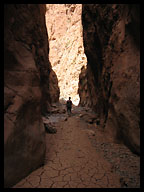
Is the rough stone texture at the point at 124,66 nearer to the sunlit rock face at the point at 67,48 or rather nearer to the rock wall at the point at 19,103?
the rock wall at the point at 19,103

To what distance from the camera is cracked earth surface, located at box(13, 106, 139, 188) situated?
10.3 ft

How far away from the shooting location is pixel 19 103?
3.36 metres

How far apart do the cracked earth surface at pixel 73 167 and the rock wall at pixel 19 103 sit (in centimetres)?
37

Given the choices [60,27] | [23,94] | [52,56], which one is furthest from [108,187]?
[60,27]

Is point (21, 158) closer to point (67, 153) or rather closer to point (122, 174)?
point (67, 153)

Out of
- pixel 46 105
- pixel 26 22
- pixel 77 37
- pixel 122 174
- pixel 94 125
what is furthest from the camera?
pixel 77 37

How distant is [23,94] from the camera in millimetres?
3512

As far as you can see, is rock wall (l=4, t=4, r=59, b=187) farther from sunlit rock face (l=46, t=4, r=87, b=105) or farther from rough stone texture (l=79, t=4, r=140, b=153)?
sunlit rock face (l=46, t=4, r=87, b=105)

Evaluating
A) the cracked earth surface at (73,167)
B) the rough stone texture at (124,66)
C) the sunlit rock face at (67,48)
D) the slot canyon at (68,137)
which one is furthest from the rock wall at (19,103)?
the sunlit rock face at (67,48)

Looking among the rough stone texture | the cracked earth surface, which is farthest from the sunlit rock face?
the cracked earth surface

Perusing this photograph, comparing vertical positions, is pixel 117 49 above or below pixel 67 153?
above

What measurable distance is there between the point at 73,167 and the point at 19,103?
7.88 ft

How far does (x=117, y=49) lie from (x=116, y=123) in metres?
2.68

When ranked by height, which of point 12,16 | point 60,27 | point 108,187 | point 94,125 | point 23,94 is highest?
point 60,27
